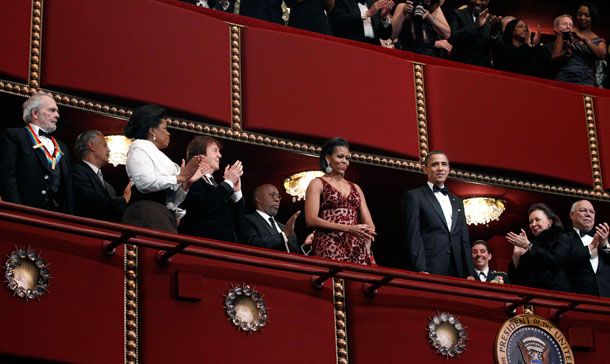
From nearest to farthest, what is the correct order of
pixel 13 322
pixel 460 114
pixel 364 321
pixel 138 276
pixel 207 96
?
pixel 13 322, pixel 138 276, pixel 364 321, pixel 207 96, pixel 460 114

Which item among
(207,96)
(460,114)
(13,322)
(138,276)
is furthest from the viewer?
(460,114)

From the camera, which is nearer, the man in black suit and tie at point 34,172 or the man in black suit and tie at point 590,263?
the man in black suit and tie at point 34,172

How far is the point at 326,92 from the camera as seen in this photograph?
9961 millimetres

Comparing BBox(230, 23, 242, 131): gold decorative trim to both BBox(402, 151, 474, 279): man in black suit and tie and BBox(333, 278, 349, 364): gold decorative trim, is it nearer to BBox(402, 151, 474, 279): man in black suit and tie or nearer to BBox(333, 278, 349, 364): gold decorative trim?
BBox(402, 151, 474, 279): man in black suit and tie

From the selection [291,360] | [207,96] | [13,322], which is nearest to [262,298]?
[291,360]

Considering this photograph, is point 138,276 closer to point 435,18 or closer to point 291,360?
point 291,360

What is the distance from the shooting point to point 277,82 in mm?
9828

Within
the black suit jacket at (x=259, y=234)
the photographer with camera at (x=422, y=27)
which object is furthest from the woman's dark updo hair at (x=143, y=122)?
the photographer with camera at (x=422, y=27)

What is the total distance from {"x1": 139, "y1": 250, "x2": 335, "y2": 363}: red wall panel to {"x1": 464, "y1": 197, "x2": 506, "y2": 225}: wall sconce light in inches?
127

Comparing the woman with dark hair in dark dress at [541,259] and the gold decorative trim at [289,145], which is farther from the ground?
the gold decorative trim at [289,145]

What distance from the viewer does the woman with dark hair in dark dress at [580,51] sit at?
11.1m

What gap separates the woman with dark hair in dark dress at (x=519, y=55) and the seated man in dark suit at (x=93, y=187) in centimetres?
462

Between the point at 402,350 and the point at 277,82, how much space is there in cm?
274

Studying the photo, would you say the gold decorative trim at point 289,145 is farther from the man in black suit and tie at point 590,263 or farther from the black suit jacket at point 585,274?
the black suit jacket at point 585,274
